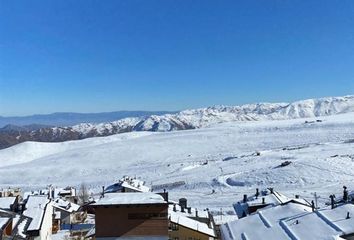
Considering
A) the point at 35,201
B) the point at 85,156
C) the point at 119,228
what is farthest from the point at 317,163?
the point at 85,156

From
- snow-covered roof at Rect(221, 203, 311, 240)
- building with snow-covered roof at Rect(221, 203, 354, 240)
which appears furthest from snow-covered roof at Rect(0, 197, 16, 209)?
building with snow-covered roof at Rect(221, 203, 354, 240)

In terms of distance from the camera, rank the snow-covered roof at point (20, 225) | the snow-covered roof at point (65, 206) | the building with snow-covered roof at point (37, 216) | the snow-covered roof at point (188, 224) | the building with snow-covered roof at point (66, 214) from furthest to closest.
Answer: the snow-covered roof at point (65, 206), the building with snow-covered roof at point (66, 214), the snow-covered roof at point (188, 224), the building with snow-covered roof at point (37, 216), the snow-covered roof at point (20, 225)

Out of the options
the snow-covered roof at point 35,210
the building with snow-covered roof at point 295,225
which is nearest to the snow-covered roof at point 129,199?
the building with snow-covered roof at point 295,225

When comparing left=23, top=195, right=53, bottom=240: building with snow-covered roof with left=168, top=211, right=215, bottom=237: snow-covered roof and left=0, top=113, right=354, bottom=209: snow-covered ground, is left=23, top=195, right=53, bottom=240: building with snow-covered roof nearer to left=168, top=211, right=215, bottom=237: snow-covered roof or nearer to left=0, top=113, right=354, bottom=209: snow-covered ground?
left=168, top=211, right=215, bottom=237: snow-covered roof

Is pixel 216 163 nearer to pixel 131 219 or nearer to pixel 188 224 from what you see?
pixel 188 224

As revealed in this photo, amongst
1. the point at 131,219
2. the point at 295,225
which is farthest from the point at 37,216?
the point at 295,225

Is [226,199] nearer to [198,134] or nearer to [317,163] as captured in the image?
[317,163]

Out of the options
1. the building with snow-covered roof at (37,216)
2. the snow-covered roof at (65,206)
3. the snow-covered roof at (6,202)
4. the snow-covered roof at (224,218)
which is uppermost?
the snow-covered roof at (6,202)

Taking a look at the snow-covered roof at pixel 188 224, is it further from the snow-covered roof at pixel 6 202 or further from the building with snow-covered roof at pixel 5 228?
the building with snow-covered roof at pixel 5 228
